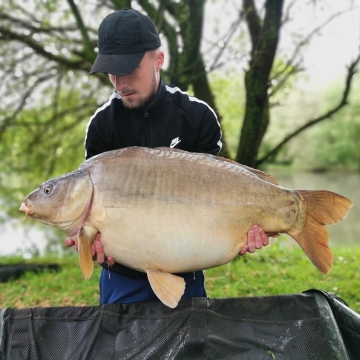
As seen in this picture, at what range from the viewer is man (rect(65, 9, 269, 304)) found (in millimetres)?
1641

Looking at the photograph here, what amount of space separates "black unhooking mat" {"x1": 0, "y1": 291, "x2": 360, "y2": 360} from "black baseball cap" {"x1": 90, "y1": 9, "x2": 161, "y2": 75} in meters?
0.85

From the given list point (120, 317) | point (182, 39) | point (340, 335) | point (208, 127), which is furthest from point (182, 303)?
point (182, 39)

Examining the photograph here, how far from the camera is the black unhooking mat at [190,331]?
5.05 feet

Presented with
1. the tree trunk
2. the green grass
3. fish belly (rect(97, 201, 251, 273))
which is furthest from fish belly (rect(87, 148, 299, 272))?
the tree trunk

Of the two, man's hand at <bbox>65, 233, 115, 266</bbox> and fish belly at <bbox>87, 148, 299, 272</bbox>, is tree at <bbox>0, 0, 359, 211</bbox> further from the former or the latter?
man's hand at <bbox>65, 233, 115, 266</bbox>

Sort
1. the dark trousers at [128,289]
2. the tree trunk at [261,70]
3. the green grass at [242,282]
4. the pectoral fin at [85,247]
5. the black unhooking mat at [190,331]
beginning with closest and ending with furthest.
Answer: the pectoral fin at [85,247], the black unhooking mat at [190,331], the dark trousers at [128,289], the green grass at [242,282], the tree trunk at [261,70]

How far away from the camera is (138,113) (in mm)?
1781

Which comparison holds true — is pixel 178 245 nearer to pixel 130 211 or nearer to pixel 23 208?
pixel 130 211

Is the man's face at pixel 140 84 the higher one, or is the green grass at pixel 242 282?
the man's face at pixel 140 84

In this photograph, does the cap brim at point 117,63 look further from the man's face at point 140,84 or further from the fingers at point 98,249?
the fingers at point 98,249

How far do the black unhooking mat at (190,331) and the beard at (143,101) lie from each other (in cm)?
73

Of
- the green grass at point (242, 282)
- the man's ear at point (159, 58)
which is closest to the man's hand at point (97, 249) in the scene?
the man's ear at point (159, 58)

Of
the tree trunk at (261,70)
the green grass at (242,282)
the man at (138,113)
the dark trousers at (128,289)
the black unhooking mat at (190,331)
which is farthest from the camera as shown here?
the tree trunk at (261,70)

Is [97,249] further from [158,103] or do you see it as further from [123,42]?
[123,42]
